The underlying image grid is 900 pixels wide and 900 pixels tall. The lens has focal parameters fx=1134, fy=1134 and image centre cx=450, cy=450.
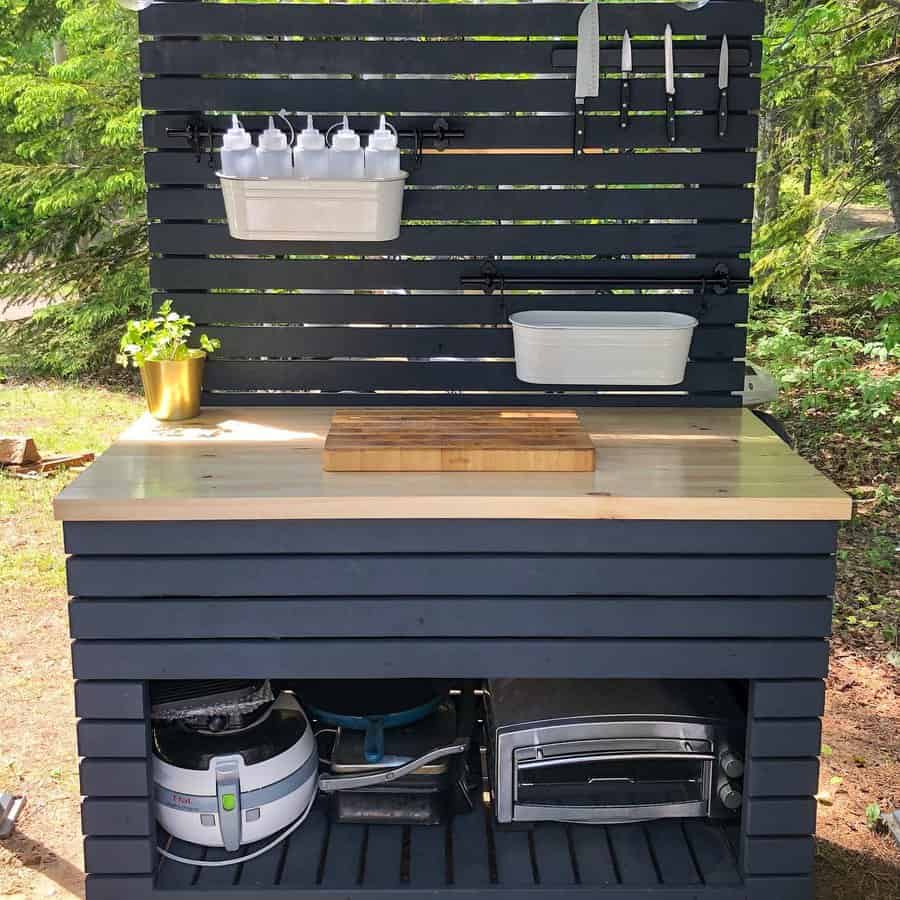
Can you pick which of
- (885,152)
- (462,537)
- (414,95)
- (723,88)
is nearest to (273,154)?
(414,95)

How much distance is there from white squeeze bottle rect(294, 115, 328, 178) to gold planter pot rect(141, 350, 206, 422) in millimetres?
502

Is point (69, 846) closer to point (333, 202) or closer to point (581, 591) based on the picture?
point (581, 591)

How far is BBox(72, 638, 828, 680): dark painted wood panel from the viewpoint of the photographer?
2107mm

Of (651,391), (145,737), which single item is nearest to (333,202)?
(651,391)

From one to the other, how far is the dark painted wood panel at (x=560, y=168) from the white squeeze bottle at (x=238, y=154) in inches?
10.4

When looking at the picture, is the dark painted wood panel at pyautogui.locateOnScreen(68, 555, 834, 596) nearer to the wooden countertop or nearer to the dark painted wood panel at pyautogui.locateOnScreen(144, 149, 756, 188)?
the wooden countertop

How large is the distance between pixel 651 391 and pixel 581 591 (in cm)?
86

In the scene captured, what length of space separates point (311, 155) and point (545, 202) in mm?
594

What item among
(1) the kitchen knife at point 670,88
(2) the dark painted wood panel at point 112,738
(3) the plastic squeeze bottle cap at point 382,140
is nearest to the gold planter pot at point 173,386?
(3) the plastic squeeze bottle cap at point 382,140

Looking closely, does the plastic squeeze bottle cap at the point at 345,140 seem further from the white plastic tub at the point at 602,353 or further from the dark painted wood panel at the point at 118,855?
the dark painted wood panel at the point at 118,855

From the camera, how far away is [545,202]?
105 inches

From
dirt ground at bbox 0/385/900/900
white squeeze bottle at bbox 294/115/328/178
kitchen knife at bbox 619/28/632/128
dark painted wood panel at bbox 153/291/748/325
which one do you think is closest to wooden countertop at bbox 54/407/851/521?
dark painted wood panel at bbox 153/291/748/325

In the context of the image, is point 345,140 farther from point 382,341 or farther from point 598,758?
point 598,758

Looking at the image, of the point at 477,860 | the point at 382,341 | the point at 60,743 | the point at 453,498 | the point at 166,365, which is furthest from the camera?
the point at 60,743
